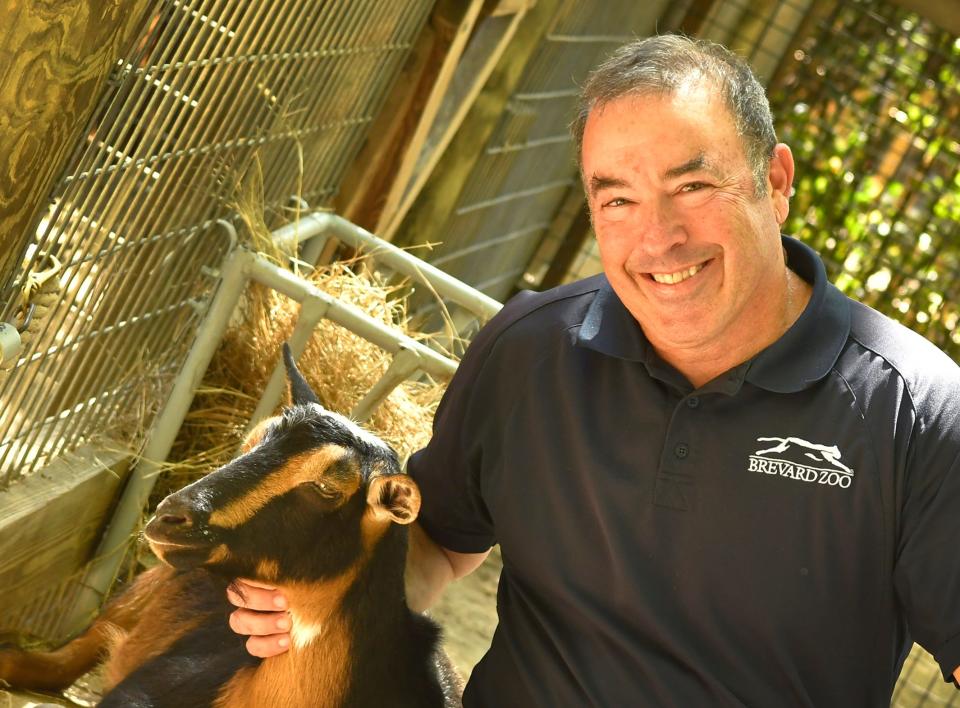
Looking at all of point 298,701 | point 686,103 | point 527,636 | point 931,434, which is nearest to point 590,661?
point 527,636

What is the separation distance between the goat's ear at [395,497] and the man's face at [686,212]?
533mm

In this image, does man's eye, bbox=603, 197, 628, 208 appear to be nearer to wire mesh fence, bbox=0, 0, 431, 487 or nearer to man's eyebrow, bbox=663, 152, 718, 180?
man's eyebrow, bbox=663, 152, 718, 180

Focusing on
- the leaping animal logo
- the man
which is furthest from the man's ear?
the leaping animal logo

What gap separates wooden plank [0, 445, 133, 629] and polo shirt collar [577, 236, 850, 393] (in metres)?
1.29

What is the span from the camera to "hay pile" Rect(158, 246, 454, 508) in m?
3.50

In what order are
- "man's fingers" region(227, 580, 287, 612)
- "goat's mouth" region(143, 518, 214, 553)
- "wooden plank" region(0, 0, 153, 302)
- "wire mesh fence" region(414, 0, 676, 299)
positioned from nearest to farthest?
"wooden plank" region(0, 0, 153, 302)
"goat's mouth" region(143, 518, 214, 553)
"man's fingers" region(227, 580, 287, 612)
"wire mesh fence" region(414, 0, 676, 299)

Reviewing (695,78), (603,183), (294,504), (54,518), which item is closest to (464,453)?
(294,504)

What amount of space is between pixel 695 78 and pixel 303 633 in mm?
1253

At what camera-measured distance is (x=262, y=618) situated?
2.48 metres

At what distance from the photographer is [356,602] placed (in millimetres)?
2525

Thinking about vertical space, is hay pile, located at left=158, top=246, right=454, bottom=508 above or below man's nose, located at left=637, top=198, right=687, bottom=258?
below

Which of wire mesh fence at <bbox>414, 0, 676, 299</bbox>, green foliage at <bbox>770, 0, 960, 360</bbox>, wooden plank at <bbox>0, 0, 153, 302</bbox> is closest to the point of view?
wooden plank at <bbox>0, 0, 153, 302</bbox>

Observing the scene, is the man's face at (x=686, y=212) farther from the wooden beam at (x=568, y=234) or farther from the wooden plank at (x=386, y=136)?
the wooden beam at (x=568, y=234)

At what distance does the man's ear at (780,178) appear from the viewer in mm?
2512
